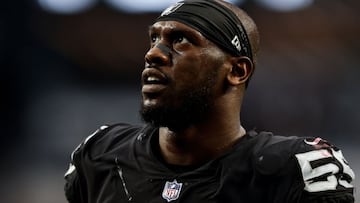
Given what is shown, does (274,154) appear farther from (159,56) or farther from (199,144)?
(159,56)

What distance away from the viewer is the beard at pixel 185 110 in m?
1.38

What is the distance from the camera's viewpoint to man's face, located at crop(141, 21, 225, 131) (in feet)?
4.53

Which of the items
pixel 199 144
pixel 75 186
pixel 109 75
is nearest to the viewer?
pixel 199 144

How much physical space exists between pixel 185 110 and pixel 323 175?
0.92 ft

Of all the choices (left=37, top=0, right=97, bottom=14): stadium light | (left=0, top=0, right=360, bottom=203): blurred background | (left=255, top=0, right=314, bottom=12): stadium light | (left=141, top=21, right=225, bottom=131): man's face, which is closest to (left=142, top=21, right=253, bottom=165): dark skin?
(left=141, top=21, right=225, bottom=131): man's face

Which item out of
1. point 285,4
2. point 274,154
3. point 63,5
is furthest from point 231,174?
point 63,5

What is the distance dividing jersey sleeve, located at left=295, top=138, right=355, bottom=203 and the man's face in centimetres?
21

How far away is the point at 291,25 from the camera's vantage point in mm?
3742

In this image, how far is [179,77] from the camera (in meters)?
1.38

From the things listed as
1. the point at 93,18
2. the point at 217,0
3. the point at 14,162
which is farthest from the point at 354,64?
the point at 217,0

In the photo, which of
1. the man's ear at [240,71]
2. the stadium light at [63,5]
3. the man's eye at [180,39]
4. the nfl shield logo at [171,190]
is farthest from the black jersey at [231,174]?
the stadium light at [63,5]

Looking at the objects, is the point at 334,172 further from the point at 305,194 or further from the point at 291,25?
the point at 291,25

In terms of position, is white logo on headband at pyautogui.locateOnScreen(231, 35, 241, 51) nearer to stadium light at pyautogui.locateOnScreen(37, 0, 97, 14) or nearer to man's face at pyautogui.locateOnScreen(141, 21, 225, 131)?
man's face at pyautogui.locateOnScreen(141, 21, 225, 131)

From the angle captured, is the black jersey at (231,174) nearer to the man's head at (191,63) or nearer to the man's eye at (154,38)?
the man's head at (191,63)
